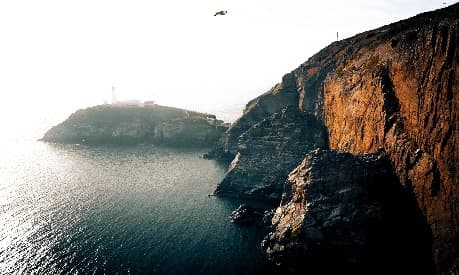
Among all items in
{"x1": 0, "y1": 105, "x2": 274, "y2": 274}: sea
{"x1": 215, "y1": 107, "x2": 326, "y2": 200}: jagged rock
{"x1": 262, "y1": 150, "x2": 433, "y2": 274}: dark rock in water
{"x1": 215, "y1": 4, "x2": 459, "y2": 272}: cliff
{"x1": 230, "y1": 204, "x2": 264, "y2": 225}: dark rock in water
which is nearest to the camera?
{"x1": 215, "y1": 4, "x2": 459, "y2": 272}: cliff

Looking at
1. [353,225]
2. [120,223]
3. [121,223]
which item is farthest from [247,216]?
[120,223]

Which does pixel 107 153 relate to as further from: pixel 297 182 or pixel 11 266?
pixel 297 182

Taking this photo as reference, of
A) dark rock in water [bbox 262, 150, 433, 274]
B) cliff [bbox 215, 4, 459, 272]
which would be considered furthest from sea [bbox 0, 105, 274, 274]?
cliff [bbox 215, 4, 459, 272]

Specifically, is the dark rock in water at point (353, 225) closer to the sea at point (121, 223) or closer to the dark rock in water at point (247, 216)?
the sea at point (121, 223)


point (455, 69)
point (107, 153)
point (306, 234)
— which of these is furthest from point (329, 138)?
point (107, 153)

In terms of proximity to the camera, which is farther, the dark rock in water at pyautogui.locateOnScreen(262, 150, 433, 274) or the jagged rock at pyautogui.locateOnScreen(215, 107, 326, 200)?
the jagged rock at pyautogui.locateOnScreen(215, 107, 326, 200)

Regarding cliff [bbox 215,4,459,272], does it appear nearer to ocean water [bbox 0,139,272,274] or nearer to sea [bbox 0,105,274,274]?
sea [bbox 0,105,274,274]

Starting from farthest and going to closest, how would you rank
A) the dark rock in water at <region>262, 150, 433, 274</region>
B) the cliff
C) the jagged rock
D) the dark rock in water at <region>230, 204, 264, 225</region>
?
the jagged rock < the dark rock in water at <region>230, 204, 264, 225</region> < the dark rock in water at <region>262, 150, 433, 274</region> < the cliff

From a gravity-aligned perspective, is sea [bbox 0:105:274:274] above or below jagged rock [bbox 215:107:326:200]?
below
